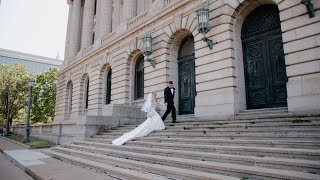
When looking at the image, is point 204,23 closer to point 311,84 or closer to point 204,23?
point 204,23

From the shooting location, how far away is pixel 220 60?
11680 millimetres

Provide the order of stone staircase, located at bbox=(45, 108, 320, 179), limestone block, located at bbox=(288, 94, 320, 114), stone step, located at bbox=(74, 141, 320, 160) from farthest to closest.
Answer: limestone block, located at bbox=(288, 94, 320, 114), stone step, located at bbox=(74, 141, 320, 160), stone staircase, located at bbox=(45, 108, 320, 179)

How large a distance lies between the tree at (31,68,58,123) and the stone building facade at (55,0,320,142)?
28865 millimetres

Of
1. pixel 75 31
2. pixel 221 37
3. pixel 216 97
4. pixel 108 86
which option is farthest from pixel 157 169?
pixel 75 31

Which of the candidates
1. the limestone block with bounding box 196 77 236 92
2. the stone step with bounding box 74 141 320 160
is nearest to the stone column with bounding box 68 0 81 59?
the limestone block with bounding box 196 77 236 92

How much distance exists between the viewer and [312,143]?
17.7ft

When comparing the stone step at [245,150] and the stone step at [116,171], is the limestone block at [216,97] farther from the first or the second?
the stone step at [116,171]

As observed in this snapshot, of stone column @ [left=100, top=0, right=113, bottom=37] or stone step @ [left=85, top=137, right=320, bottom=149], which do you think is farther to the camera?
stone column @ [left=100, top=0, right=113, bottom=37]

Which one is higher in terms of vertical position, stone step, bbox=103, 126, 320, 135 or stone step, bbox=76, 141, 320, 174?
stone step, bbox=103, 126, 320, 135

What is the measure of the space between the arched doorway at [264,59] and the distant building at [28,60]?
12691cm

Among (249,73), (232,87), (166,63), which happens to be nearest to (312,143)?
(232,87)

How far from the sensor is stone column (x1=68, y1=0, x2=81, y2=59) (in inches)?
1195

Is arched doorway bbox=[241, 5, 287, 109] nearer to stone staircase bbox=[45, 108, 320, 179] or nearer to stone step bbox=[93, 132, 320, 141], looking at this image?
stone staircase bbox=[45, 108, 320, 179]

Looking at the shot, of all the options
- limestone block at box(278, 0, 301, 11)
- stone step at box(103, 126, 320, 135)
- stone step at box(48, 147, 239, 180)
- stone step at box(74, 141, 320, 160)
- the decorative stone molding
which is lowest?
stone step at box(48, 147, 239, 180)
